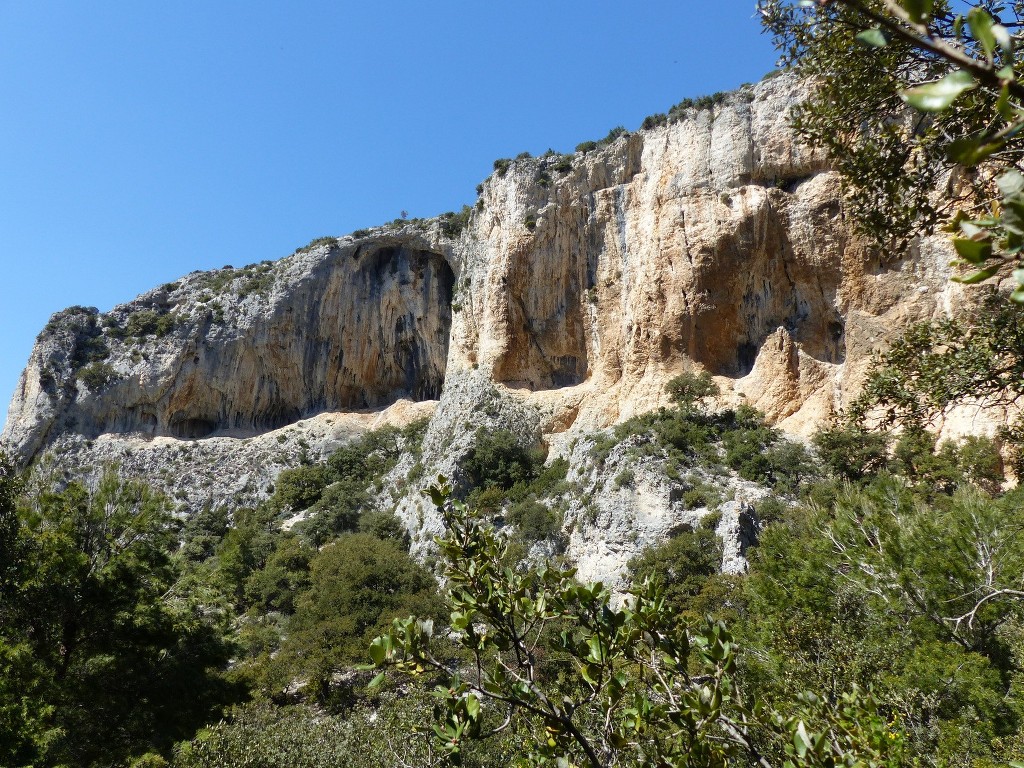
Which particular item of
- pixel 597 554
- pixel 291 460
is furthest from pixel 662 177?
pixel 291 460

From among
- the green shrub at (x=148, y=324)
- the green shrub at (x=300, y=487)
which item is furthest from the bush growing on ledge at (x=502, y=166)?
the green shrub at (x=148, y=324)

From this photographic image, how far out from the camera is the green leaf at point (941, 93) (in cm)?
84

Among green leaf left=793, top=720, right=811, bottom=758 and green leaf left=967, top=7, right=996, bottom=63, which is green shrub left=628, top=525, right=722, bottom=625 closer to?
green leaf left=793, top=720, right=811, bottom=758

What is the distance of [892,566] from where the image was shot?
10.2m

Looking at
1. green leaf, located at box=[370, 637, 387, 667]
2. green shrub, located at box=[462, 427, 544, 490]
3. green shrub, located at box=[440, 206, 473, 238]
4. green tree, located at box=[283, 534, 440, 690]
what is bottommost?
green tree, located at box=[283, 534, 440, 690]

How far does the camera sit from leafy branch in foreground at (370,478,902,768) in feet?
6.42

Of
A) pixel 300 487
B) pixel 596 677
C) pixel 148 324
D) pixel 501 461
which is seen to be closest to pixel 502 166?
pixel 501 461

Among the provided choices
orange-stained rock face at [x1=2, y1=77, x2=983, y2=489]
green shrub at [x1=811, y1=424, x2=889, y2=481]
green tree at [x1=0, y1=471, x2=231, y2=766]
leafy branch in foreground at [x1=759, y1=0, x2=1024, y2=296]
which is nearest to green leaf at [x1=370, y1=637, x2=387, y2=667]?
leafy branch in foreground at [x1=759, y1=0, x2=1024, y2=296]

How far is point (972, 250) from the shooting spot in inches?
38.5

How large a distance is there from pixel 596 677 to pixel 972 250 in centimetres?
173

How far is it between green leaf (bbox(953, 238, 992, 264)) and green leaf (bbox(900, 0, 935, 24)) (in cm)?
32

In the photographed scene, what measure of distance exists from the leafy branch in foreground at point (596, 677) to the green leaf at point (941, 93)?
1625 mm

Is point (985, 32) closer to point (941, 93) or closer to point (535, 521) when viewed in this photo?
point (941, 93)

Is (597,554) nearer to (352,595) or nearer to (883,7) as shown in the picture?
(352,595)
